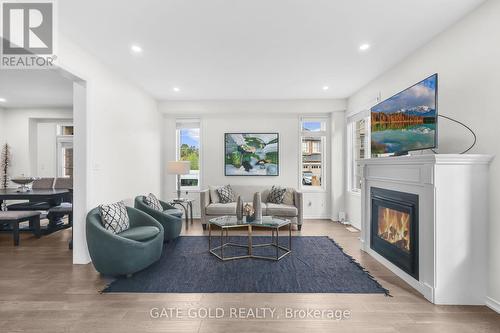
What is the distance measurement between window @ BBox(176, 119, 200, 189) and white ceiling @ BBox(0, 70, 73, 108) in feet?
7.74

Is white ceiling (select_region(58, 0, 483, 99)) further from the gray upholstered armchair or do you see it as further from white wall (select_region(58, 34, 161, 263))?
the gray upholstered armchair

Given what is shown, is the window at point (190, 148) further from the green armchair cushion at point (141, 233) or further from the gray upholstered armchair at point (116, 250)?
the gray upholstered armchair at point (116, 250)

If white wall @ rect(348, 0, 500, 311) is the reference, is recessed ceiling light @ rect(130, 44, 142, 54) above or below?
above

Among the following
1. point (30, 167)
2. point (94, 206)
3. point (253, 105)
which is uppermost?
point (253, 105)

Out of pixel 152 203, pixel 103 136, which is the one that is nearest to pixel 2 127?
pixel 103 136

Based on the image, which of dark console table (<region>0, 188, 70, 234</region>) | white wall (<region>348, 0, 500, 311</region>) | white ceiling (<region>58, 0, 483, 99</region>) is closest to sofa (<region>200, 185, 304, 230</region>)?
white ceiling (<region>58, 0, 483, 99</region>)

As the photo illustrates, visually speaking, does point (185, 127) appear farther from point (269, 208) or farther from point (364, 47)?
point (364, 47)

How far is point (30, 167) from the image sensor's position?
6.61 meters

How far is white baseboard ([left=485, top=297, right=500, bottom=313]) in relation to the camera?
7.11 feet

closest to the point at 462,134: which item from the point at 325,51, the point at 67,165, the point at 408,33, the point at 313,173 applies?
the point at 408,33

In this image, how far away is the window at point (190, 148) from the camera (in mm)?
6152

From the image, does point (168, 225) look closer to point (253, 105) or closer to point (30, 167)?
point (253, 105)

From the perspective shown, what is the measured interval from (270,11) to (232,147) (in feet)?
12.3

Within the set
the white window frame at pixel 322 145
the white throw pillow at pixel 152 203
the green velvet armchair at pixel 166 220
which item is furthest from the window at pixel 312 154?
the white throw pillow at pixel 152 203
